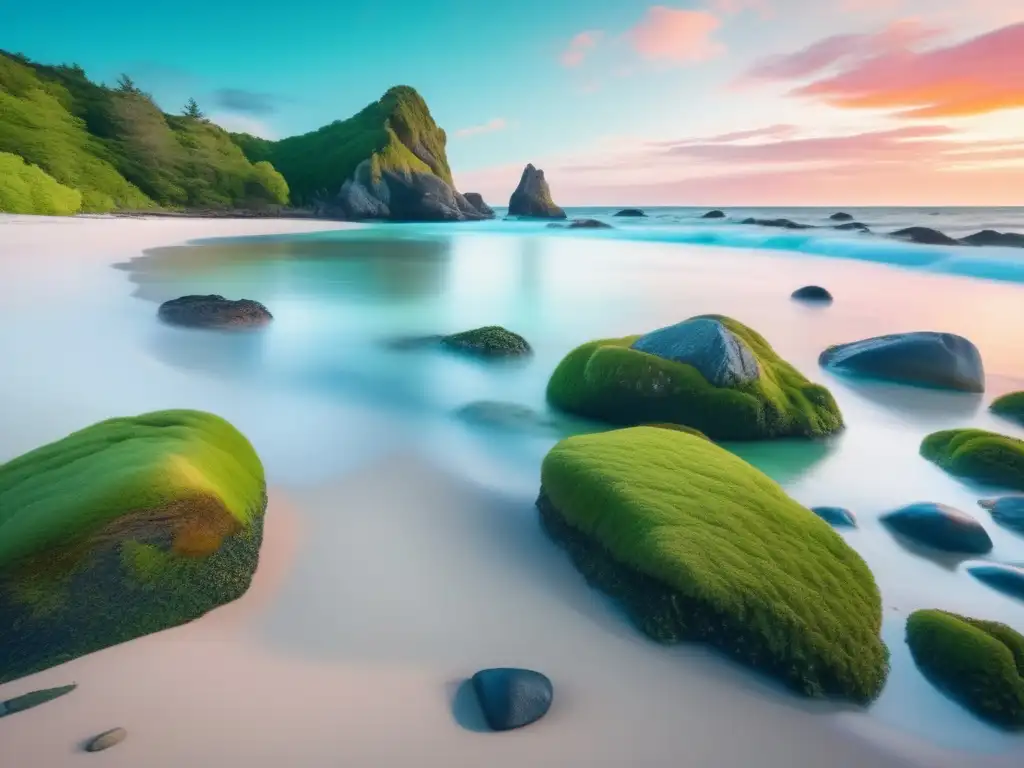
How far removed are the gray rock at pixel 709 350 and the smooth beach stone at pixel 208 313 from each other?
7.81m

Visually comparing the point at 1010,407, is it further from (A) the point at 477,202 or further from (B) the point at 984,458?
(A) the point at 477,202

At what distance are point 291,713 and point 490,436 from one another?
4.10m

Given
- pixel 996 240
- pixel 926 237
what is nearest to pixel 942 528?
pixel 996 240

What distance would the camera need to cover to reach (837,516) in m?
4.68

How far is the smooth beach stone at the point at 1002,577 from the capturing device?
12.4ft

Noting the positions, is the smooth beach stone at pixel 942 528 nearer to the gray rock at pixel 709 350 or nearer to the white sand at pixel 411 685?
the white sand at pixel 411 685

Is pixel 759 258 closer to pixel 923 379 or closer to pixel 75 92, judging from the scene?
pixel 923 379

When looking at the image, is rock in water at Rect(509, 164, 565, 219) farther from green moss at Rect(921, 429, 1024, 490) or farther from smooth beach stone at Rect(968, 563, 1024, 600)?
smooth beach stone at Rect(968, 563, 1024, 600)

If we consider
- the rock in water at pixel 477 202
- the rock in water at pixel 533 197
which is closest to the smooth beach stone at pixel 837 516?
the rock in water at pixel 477 202

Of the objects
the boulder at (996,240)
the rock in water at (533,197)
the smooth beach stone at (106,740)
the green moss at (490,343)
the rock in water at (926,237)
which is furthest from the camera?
the rock in water at (533,197)

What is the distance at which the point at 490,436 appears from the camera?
6562 mm

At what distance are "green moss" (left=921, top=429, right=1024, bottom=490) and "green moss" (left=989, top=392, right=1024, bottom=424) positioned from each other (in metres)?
2.14

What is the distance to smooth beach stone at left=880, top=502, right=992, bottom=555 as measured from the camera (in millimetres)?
4234

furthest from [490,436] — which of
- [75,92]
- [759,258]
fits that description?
[75,92]
